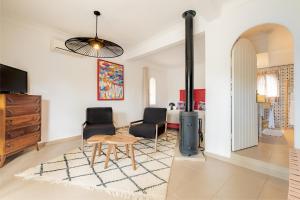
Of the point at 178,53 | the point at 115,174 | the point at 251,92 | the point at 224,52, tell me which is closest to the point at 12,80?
the point at 115,174

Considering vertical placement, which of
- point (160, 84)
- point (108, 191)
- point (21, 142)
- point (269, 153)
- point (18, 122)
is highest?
point (160, 84)

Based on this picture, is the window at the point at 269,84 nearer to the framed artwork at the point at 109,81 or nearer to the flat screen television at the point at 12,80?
the framed artwork at the point at 109,81

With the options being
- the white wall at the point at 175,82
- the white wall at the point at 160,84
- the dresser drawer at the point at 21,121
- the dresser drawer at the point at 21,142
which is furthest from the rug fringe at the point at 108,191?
the white wall at the point at 175,82

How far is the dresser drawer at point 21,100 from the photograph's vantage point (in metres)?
2.22

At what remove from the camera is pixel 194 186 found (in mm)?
1698

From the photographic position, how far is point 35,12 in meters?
2.59

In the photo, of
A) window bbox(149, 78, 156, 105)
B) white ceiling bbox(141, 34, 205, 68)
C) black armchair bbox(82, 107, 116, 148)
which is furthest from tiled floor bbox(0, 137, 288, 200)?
window bbox(149, 78, 156, 105)

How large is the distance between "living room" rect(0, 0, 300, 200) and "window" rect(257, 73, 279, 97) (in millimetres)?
2934

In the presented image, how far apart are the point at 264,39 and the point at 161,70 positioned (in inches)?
158

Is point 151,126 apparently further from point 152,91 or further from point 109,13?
point 152,91

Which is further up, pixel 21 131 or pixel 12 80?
pixel 12 80

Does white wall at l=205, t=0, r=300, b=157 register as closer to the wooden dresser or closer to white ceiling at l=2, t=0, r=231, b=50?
white ceiling at l=2, t=0, r=231, b=50

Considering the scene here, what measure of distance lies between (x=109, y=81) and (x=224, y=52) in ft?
10.6

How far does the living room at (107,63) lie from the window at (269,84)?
293cm
